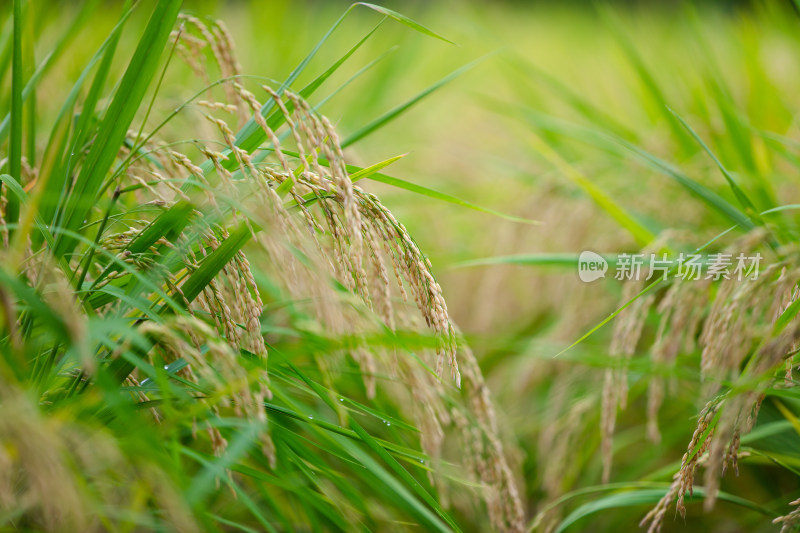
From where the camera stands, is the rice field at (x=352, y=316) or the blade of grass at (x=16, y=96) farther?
the blade of grass at (x=16, y=96)

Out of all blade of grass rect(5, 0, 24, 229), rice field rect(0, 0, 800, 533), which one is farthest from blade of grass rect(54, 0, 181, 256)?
blade of grass rect(5, 0, 24, 229)

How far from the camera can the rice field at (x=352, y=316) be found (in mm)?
667

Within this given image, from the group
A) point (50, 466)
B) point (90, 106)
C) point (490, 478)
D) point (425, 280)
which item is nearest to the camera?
point (50, 466)

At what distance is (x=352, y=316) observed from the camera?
0.69 metres

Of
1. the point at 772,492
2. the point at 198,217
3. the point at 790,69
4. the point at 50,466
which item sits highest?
the point at 790,69

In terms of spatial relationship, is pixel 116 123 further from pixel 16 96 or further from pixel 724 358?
pixel 724 358

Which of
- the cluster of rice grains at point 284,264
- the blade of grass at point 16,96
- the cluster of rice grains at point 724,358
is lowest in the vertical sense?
the cluster of rice grains at point 724,358

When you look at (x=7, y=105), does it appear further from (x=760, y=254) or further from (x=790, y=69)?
(x=790, y=69)

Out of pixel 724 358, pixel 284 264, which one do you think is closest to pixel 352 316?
pixel 284 264

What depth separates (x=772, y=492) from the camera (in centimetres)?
129

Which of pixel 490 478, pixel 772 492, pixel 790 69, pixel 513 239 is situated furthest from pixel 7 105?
pixel 790 69

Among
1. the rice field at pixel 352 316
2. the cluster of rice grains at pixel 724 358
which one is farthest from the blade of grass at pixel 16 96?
the cluster of rice grains at pixel 724 358

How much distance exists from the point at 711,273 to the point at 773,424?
305mm

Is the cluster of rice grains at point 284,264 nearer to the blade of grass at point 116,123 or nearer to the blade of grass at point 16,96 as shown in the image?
the blade of grass at point 116,123
